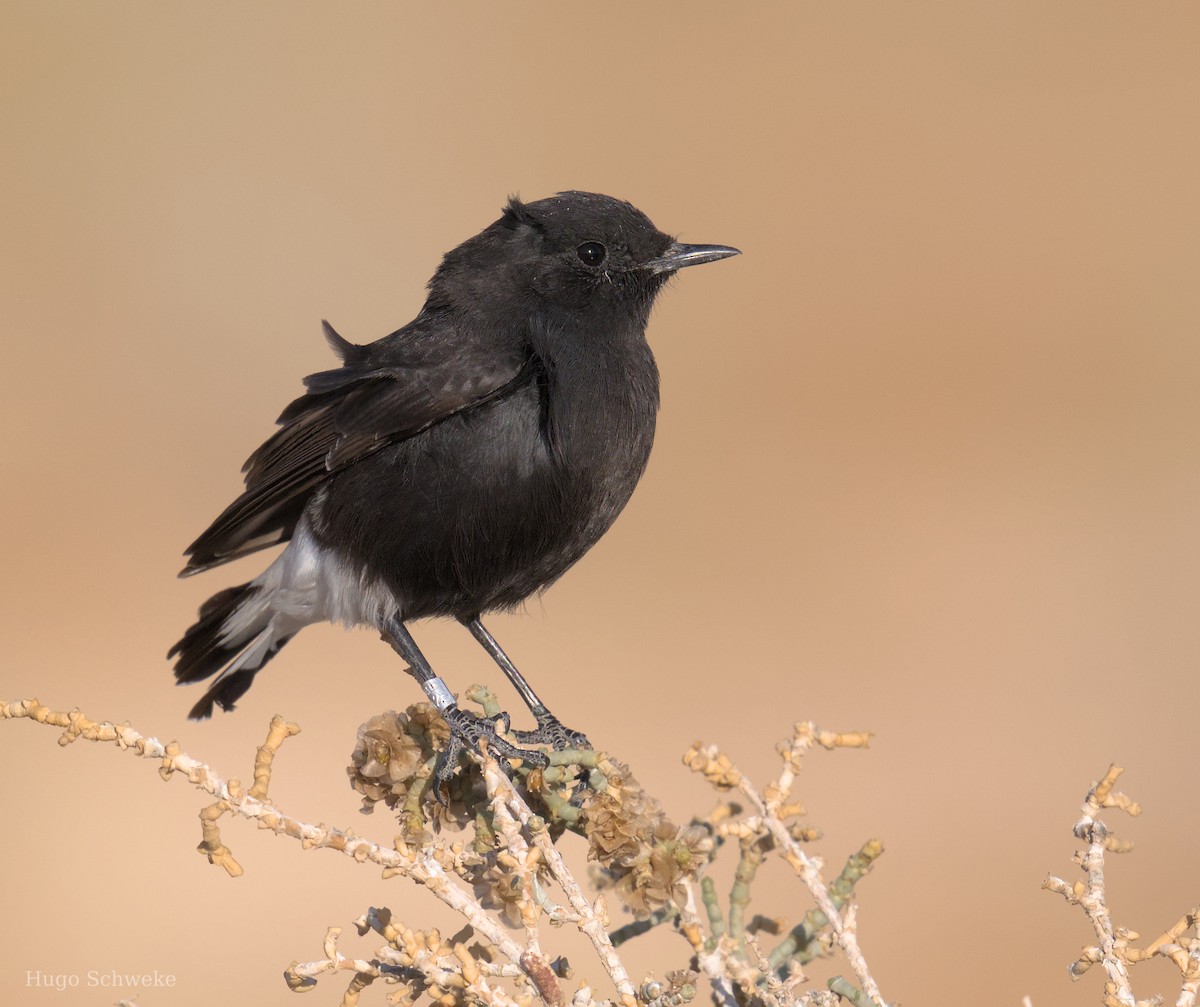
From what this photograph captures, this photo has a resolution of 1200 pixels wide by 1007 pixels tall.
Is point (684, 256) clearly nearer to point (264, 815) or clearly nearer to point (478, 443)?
point (478, 443)

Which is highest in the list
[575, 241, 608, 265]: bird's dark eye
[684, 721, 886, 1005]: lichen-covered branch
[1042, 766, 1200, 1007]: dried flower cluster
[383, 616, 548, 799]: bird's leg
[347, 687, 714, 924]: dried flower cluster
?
[575, 241, 608, 265]: bird's dark eye

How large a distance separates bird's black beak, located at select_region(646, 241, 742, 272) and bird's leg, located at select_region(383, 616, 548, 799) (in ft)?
5.12

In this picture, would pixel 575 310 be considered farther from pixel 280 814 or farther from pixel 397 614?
pixel 280 814

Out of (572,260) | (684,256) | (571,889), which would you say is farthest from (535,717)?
(571,889)

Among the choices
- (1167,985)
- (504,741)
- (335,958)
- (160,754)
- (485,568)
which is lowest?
(1167,985)

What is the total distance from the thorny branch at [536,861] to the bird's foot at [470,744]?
33 millimetres

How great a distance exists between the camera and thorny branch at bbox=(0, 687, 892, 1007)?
247 cm

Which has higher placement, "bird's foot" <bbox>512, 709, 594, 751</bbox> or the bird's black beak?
the bird's black beak

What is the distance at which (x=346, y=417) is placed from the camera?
4.57m

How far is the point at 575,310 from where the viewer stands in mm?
4652

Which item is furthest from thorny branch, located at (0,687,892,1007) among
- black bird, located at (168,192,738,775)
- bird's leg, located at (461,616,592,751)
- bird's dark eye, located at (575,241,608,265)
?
bird's dark eye, located at (575,241,608,265)

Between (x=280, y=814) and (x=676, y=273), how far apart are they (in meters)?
3.01

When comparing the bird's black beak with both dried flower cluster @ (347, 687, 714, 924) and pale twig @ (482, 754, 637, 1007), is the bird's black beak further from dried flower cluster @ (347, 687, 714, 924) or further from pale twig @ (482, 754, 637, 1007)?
pale twig @ (482, 754, 637, 1007)

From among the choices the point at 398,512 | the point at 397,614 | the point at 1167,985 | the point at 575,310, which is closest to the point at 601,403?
the point at 575,310
